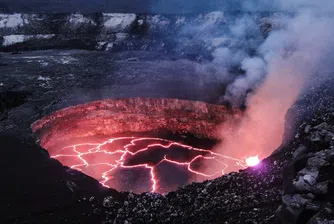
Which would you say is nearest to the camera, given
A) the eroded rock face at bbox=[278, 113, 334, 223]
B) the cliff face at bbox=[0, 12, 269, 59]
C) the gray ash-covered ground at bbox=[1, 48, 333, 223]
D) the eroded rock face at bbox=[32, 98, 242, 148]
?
the eroded rock face at bbox=[278, 113, 334, 223]

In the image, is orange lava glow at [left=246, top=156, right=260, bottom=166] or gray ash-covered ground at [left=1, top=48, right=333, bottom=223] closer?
gray ash-covered ground at [left=1, top=48, right=333, bottom=223]

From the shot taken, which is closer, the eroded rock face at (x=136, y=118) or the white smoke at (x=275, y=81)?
the white smoke at (x=275, y=81)

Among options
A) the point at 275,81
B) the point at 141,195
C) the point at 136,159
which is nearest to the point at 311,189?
the point at 141,195

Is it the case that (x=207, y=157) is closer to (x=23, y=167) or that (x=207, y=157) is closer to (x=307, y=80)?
(x=307, y=80)

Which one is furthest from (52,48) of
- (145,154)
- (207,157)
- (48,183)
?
(48,183)

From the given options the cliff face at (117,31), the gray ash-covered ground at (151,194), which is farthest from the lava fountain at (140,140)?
the cliff face at (117,31)

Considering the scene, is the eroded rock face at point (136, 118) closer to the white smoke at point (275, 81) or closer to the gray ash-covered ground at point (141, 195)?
the white smoke at point (275, 81)

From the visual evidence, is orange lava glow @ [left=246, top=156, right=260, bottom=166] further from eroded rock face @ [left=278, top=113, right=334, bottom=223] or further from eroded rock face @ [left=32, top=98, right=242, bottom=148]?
eroded rock face @ [left=278, top=113, right=334, bottom=223]

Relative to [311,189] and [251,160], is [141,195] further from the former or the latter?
[251,160]

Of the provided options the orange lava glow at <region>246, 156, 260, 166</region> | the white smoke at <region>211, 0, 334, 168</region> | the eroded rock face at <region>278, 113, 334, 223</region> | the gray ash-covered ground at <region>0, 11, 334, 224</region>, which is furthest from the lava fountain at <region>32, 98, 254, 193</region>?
the eroded rock face at <region>278, 113, 334, 223</region>

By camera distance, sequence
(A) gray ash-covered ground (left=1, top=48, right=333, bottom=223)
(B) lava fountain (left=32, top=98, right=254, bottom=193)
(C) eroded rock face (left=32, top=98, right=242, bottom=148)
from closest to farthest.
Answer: (A) gray ash-covered ground (left=1, top=48, right=333, bottom=223), (B) lava fountain (left=32, top=98, right=254, bottom=193), (C) eroded rock face (left=32, top=98, right=242, bottom=148)
